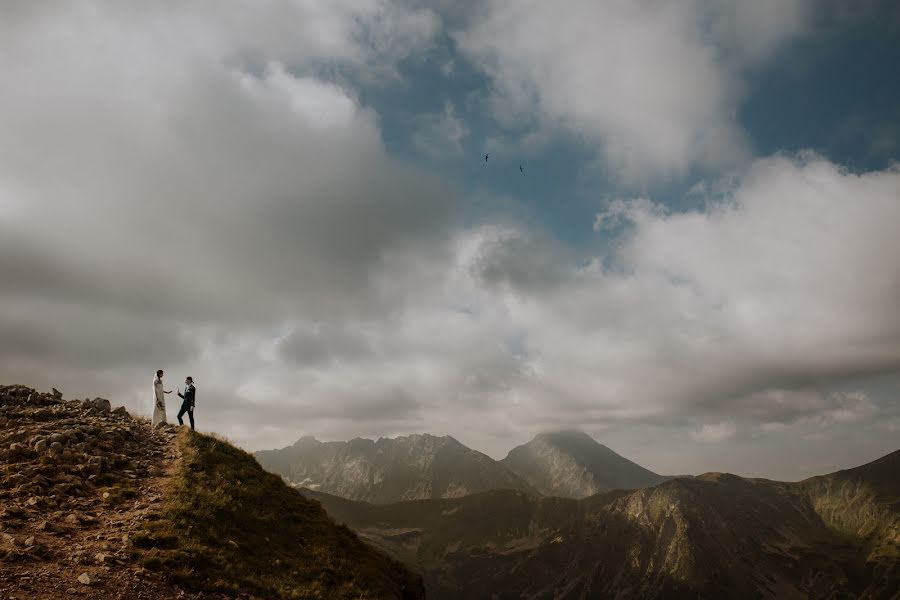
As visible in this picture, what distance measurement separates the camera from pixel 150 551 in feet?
64.2

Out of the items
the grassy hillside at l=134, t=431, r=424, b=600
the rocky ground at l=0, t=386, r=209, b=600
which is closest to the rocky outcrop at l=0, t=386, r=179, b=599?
the rocky ground at l=0, t=386, r=209, b=600

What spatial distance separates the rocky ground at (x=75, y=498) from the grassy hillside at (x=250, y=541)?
959 millimetres

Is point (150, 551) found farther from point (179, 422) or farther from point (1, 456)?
point (179, 422)

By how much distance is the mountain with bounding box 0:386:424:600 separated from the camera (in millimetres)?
17828

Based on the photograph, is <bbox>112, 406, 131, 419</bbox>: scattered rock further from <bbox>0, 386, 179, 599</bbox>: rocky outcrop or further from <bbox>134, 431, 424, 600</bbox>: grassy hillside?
<bbox>134, 431, 424, 600</bbox>: grassy hillside

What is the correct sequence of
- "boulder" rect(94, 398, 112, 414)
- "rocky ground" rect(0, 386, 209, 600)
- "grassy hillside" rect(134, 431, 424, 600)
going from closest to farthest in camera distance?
"rocky ground" rect(0, 386, 209, 600) < "grassy hillside" rect(134, 431, 424, 600) < "boulder" rect(94, 398, 112, 414)

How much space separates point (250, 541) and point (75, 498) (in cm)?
814

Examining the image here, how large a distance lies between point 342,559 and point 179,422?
21.3 m

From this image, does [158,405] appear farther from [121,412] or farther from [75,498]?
[75,498]

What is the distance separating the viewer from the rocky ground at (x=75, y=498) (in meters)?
16.9

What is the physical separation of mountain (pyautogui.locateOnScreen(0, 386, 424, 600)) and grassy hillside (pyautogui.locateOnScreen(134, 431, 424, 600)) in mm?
75

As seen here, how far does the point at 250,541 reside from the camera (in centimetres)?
2433

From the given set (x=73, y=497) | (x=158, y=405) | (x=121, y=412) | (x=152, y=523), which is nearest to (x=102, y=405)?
(x=121, y=412)

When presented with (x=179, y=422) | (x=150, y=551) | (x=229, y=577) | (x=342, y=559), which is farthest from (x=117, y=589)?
(x=179, y=422)
